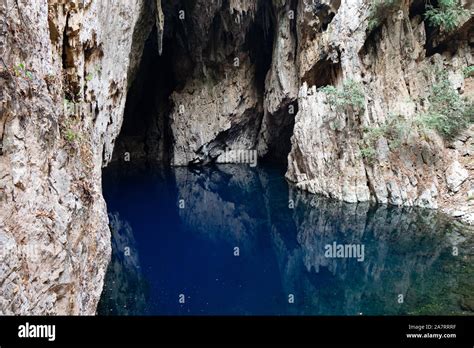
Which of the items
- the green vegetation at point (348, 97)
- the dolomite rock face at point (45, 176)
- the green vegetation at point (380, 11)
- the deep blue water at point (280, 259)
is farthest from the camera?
the green vegetation at point (380, 11)

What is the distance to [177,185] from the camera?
19172mm

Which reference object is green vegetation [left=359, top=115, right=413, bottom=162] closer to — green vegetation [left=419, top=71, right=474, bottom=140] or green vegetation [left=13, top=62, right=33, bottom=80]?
green vegetation [left=419, top=71, right=474, bottom=140]

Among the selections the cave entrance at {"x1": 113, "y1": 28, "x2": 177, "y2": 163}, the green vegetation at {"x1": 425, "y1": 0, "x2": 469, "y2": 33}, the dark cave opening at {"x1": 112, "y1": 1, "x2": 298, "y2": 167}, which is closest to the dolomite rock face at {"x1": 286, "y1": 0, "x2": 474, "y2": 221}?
the green vegetation at {"x1": 425, "y1": 0, "x2": 469, "y2": 33}

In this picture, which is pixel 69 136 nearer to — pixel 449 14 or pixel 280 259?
pixel 280 259

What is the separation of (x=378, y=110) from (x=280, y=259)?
7878 mm

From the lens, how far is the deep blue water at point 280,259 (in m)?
7.40

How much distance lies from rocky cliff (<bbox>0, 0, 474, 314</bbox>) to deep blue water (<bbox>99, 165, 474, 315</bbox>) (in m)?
1.54

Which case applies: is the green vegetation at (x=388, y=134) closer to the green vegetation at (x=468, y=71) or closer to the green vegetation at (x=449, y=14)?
the green vegetation at (x=468, y=71)

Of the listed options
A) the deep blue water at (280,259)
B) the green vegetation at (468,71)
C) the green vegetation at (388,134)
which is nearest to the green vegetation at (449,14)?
the green vegetation at (468,71)

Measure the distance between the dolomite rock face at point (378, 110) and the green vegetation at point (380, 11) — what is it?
0.72 feet

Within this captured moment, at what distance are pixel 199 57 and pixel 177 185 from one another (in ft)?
27.3
